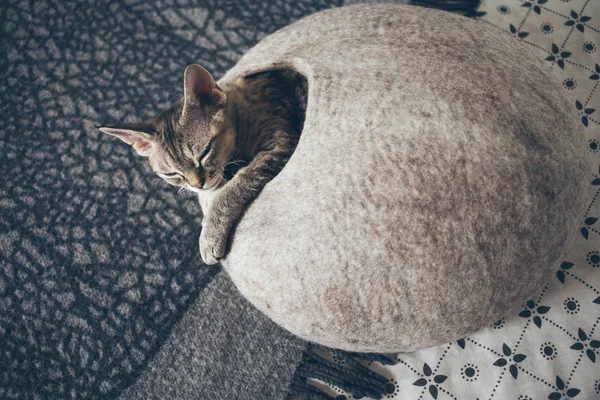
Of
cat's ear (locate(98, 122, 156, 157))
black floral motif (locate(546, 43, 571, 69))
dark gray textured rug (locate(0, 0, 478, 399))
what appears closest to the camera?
cat's ear (locate(98, 122, 156, 157))

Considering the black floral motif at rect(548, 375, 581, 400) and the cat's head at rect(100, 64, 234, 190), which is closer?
the cat's head at rect(100, 64, 234, 190)

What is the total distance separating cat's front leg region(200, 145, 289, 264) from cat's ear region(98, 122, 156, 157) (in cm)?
17

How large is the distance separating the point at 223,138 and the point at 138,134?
16 cm

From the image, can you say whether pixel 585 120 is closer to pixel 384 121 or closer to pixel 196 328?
pixel 384 121

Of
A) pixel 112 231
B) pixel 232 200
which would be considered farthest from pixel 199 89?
pixel 112 231

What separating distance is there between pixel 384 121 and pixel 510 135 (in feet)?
0.66

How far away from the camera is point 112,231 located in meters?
1.22

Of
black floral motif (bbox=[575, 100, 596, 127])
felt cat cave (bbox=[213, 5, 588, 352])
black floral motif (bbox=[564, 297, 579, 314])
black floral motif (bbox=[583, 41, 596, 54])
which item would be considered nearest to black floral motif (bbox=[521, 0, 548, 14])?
black floral motif (bbox=[583, 41, 596, 54])

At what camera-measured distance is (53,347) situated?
3.73ft

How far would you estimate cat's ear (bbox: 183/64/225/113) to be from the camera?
2.58 ft

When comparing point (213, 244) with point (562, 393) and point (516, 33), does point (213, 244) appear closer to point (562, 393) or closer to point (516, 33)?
point (562, 393)

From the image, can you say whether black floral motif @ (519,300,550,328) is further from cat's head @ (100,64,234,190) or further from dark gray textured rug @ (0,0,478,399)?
cat's head @ (100,64,234,190)

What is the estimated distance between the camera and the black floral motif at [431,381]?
1.03m

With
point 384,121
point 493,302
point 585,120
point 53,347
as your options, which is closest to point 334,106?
point 384,121
